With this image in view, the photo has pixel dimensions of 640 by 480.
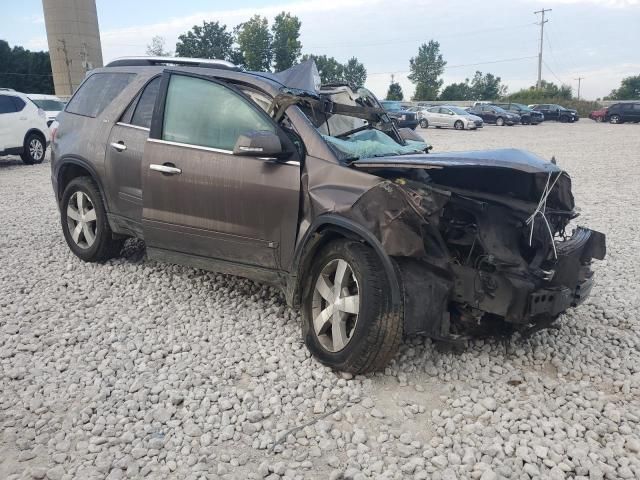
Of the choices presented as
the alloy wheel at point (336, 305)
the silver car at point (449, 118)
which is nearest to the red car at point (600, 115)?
the silver car at point (449, 118)

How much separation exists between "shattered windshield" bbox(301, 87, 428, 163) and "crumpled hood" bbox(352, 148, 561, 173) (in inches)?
17.1

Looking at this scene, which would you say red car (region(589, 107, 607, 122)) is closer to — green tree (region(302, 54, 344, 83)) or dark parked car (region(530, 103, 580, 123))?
dark parked car (region(530, 103, 580, 123))

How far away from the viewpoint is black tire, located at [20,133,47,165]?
14.5 m

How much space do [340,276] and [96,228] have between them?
299 centimetres

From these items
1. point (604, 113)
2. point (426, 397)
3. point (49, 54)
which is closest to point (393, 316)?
point (426, 397)

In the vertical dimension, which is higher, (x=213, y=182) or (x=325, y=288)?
(x=213, y=182)


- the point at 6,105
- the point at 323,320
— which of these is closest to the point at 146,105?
the point at 323,320

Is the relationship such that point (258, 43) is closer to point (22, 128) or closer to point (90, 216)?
point (22, 128)

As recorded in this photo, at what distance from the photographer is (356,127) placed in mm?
4762

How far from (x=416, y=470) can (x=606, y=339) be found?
217cm

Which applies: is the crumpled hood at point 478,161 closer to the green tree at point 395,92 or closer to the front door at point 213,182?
the front door at point 213,182

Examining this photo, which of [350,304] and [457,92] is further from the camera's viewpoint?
[457,92]

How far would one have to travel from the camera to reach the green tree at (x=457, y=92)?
7959 centimetres

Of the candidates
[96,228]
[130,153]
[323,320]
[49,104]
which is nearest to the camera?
[323,320]
